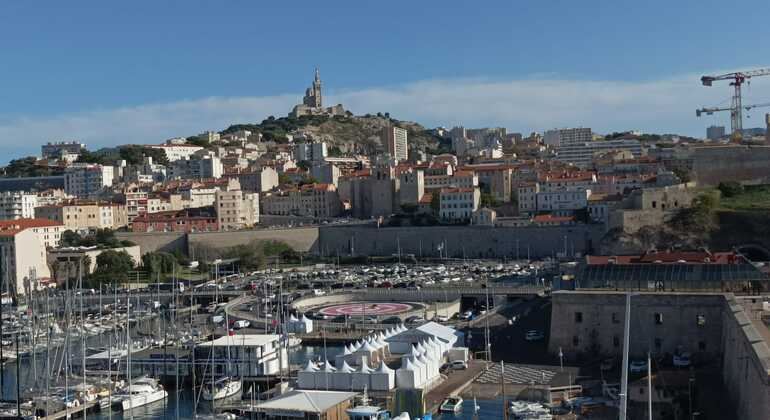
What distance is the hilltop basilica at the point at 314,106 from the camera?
14112 cm

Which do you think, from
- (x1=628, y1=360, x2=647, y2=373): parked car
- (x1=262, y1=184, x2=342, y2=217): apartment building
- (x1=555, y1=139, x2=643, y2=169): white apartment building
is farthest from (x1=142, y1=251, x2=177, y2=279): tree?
(x1=555, y1=139, x2=643, y2=169): white apartment building

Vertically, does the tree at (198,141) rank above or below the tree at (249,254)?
above

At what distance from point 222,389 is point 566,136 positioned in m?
102

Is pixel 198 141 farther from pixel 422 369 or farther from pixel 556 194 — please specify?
pixel 422 369

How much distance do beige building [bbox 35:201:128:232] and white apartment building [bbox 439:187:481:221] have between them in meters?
25.7

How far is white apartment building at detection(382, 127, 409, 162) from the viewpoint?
120938 millimetres

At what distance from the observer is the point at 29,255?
5431 centimetres

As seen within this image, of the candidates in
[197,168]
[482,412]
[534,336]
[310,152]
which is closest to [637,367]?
[482,412]

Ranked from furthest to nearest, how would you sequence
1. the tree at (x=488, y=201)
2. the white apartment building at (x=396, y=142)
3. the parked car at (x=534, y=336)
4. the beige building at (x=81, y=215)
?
1. the white apartment building at (x=396, y=142)
2. the beige building at (x=81, y=215)
3. the tree at (x=488, y=201)
4. the parked car at (x=534, y=336)

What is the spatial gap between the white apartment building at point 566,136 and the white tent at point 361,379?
3926 inches

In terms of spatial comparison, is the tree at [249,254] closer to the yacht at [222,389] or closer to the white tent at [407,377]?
the yacht at [222,389]

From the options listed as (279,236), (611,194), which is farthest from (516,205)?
(279,236)

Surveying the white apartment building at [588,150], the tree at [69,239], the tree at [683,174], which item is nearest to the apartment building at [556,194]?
the tree at [683,174]

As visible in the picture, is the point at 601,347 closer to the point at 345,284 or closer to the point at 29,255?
the point at 345,284
